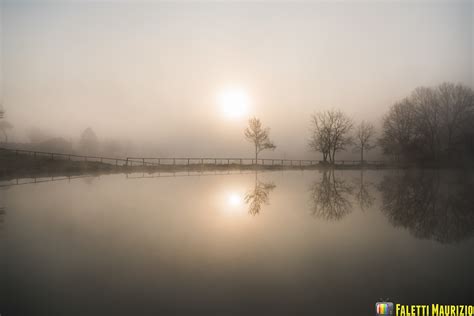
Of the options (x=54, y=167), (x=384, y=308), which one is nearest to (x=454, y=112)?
(x=384, y=308)

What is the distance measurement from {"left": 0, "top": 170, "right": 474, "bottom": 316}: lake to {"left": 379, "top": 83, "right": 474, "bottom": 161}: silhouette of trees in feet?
113

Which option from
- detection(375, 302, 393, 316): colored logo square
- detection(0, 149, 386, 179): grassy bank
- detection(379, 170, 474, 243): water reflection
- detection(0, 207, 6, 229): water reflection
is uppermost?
detection(0, 149, 386, 179): grassy bank

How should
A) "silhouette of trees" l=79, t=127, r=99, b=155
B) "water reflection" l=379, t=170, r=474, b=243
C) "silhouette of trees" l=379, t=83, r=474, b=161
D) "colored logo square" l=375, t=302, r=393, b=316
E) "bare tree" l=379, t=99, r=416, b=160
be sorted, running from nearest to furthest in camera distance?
"colored logo square" l=375, t=302, r=393, b=316
"water reflection" l=379, t=170, r=474, b=243
"silhouette of trees" l=379, t=83, r=474, b=161
"bare tree" l=379, t=99, r=416, b=160
"silhouette of trees" l=79, t=127, r=99, b=155

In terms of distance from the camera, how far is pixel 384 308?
3404 mm

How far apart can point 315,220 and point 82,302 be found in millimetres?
5769

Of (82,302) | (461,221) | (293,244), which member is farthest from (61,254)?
(461,221)

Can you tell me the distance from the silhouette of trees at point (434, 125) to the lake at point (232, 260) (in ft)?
A: 113

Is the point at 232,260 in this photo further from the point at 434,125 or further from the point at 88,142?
the point at 88,142

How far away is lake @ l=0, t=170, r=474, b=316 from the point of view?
11.9 ft

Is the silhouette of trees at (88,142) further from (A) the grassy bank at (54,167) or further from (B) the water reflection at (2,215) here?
(B) the water reflection at (2,215)

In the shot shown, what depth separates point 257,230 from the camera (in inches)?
262

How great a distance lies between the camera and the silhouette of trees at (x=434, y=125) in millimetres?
34719

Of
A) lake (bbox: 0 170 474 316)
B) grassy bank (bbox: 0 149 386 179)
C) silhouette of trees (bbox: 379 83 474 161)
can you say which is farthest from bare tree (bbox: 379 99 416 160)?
lake (bbox: 0 170 474 316)

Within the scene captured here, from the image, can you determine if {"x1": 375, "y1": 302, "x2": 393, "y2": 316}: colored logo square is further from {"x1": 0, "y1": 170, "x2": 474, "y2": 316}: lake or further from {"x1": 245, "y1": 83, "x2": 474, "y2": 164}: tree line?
{"x1": 245, "y1": 83, "x2": 474, "y2": 164}: tree line
